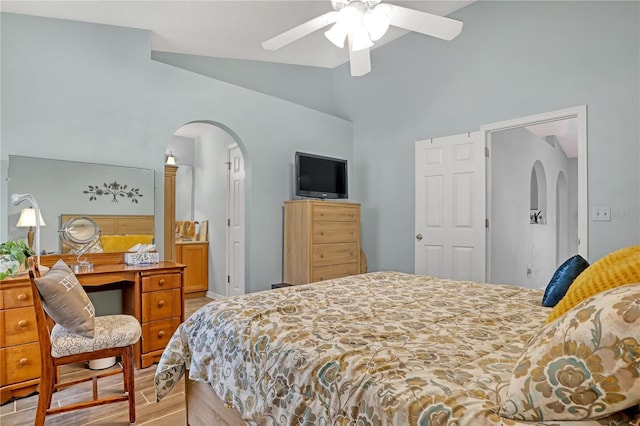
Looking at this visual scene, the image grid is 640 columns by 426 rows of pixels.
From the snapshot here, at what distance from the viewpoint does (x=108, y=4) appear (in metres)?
2.90

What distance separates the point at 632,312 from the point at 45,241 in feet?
11.4

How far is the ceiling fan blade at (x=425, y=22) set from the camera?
2.24 metres

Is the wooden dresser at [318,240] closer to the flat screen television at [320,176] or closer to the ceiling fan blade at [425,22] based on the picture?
the flat screen television at [320,176]

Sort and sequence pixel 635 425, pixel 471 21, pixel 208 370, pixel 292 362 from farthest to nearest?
pixel 471 21 < pixel 208 370 < pixel 292 362 < pixel 635 425

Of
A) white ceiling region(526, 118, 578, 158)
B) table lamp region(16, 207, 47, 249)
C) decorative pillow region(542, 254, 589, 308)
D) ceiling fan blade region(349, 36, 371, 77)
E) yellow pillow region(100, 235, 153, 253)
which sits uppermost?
white ceiling region(526, 118, 578, 158)

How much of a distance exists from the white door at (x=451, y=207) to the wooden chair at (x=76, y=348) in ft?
10.3

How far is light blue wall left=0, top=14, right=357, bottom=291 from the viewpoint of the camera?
9.21ft

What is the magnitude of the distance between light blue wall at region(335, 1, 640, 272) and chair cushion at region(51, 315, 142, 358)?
130 inches

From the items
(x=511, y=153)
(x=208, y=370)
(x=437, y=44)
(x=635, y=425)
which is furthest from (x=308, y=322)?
(x=511, y=153)

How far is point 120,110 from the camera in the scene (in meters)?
3.22

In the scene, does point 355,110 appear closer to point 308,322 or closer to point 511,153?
point 511,153

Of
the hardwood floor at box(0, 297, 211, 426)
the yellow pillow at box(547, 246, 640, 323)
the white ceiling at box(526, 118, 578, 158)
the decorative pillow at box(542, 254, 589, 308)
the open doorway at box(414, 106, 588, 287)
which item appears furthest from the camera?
the white ceiling at box(526, 118, 578, 158)

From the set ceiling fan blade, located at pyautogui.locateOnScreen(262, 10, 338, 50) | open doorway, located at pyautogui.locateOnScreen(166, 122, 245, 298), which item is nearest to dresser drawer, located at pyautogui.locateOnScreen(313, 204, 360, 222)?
open doorway, located at pyautogui.locateOnScreen(166, 122, 245, 298)

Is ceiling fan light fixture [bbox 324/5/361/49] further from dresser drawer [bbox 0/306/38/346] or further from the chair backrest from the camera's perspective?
dresser drawer [bbox 0/306/38/346]
